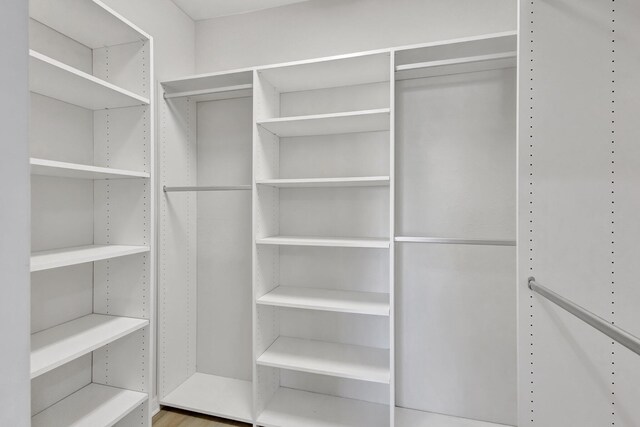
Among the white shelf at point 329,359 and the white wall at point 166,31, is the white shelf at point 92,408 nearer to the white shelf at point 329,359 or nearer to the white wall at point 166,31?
the white wall at point 166,31

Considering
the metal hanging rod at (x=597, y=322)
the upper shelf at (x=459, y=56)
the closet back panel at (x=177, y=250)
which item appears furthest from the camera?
the closet back panel at (x=177, y=250)

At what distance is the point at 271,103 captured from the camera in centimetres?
211

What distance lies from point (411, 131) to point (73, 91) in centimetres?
178

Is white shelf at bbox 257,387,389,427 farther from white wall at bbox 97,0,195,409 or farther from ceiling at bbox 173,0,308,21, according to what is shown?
ceiling at bbox 173,0,308,21

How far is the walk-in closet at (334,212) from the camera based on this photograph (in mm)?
1015

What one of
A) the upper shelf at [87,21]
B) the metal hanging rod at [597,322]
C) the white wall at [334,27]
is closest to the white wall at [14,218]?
the metal hanging rod at [597,322]

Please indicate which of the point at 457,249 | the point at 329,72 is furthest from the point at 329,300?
the point at 329,72

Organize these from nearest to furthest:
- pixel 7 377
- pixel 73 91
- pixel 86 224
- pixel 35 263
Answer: pixel 7 377, pixel 35 263, pixel 73 91, pixel 86 224

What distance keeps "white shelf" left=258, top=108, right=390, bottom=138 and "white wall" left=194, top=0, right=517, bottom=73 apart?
542 mm

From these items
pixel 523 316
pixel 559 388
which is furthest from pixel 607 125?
pixel 559 388

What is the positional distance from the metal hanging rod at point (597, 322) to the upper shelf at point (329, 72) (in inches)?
51.4

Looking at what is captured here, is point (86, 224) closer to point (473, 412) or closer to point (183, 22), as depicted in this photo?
point (183, 22)

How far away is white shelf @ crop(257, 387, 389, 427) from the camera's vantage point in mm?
1877

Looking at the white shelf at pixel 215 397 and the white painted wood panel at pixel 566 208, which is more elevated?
the white painted wood panel at pixel 566 208
